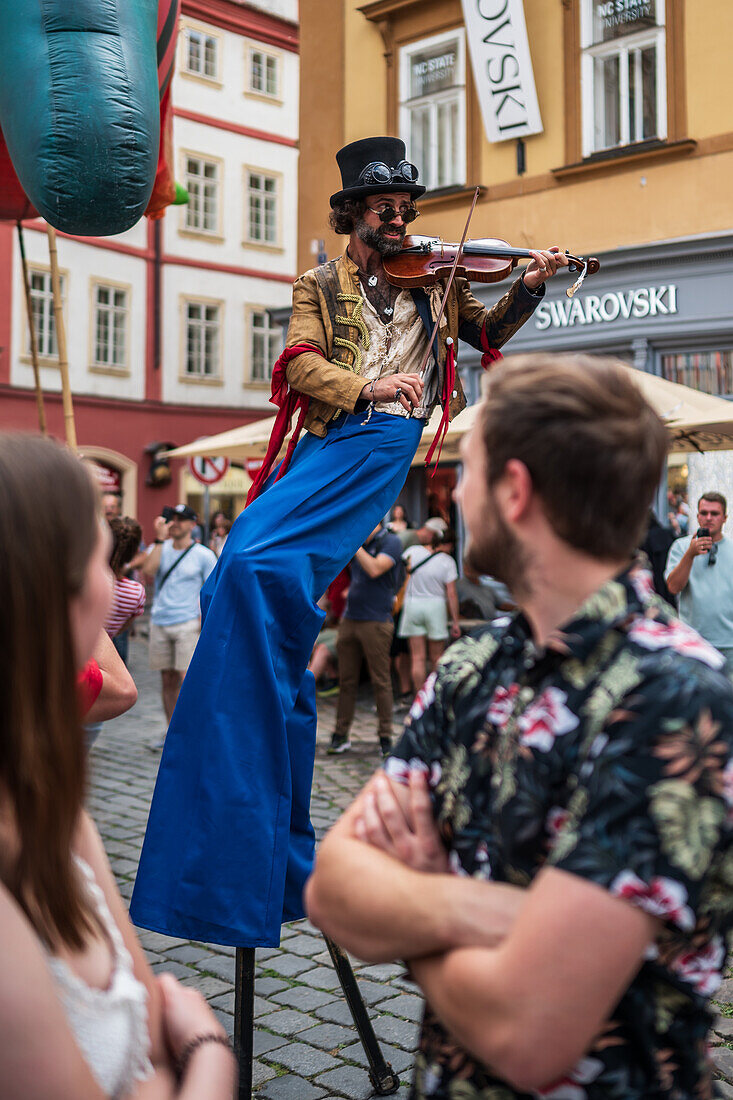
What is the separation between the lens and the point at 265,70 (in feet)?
87.6

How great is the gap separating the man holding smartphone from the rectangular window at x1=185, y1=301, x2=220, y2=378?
2036 centimetres

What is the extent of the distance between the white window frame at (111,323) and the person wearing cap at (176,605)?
16.7m

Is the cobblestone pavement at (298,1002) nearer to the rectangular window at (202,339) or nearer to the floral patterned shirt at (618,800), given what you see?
the floral patterned shirt at (618,800)

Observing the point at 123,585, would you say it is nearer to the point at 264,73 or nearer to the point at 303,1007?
the point at 303,1007

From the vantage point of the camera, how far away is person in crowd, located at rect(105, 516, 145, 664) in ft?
18.5

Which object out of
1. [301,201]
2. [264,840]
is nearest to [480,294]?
[301,201]

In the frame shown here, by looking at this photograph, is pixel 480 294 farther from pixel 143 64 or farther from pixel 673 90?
pixel 143 64

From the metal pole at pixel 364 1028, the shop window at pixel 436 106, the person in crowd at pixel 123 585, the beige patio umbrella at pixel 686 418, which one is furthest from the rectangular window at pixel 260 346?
the metal pole at pixel 364 1028

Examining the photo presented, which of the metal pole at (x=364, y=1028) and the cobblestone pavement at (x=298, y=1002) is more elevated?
the metal pole at (x=364, y=1028)

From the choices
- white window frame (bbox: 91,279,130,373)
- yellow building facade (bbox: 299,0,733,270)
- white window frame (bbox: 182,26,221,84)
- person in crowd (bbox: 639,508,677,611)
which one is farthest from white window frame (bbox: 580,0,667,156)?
white window frame (bbox: 182,26,221,84)

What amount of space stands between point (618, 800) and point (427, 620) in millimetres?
8534

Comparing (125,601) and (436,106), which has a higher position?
(436,106)

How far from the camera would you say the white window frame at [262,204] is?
26.7 metres

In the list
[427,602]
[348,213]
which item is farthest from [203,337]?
[348,213]
